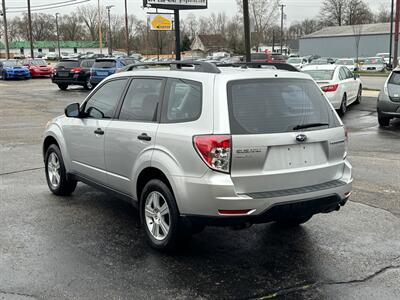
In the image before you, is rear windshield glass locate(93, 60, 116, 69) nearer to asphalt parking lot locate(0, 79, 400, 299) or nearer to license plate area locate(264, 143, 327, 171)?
asphalt parking lot locate(0, 79, 400, 299)

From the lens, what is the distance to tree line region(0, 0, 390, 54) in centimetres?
9138

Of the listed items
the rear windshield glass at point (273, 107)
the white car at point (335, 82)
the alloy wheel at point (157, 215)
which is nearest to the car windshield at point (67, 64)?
the white car at point (335, 82)

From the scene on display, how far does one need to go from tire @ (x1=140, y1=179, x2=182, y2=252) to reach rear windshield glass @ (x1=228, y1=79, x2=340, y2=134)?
895 millimetres

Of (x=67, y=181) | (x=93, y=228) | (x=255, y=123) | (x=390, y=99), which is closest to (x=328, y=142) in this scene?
(x=255, y=123)

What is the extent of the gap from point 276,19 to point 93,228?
91.4 m

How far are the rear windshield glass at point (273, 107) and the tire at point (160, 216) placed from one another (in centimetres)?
89

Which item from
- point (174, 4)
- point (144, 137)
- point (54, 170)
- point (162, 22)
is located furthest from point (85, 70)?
point (162, 22)

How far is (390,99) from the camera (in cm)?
1270

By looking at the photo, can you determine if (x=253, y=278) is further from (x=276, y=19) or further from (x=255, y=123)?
(x=276, y=19)

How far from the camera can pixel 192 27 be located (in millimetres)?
125062

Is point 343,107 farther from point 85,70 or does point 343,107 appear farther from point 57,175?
point 85,70

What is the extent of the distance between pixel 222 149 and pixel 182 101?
75 cm

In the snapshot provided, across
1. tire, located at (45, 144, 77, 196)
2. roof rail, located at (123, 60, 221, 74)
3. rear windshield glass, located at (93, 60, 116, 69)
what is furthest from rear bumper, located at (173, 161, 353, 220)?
rear windshield glass, located at (93, 60, 116, 69)

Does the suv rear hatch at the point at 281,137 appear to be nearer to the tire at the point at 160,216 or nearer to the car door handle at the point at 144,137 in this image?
the tire at the point at 160,216
